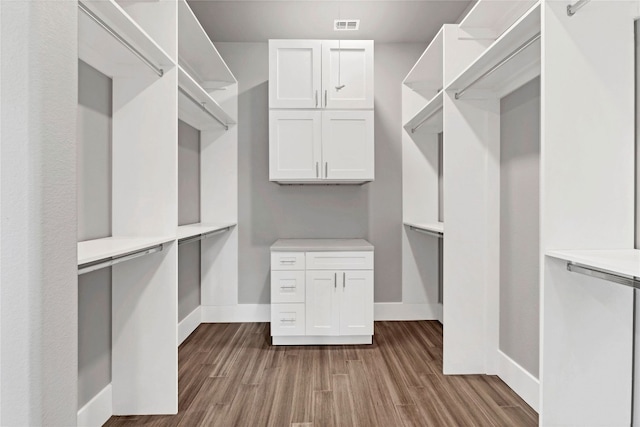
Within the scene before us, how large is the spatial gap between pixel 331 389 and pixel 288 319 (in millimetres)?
797

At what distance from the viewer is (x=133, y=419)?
196 centimetres

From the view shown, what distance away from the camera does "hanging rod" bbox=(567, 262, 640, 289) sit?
1091mm

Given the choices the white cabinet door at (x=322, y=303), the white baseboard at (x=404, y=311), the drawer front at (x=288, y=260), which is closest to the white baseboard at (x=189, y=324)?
the drawer front at (x=288, y=260)

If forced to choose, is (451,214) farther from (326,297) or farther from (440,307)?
(440,307)

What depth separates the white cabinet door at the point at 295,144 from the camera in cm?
310

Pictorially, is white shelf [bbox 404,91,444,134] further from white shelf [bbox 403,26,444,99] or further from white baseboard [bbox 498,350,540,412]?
white baseboard [bbox 498,350,540,412]

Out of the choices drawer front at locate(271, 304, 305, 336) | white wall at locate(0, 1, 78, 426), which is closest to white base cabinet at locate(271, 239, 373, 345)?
drawer front at locate(271, 304, 305, 336)

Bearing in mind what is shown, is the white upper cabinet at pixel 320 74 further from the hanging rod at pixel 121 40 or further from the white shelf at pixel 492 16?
the hanging rod at pixel 121 40

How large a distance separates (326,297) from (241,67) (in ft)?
7.55

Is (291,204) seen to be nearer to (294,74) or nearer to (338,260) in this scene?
(338,260)

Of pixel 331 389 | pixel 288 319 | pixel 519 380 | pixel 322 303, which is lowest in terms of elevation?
pixel 331 389

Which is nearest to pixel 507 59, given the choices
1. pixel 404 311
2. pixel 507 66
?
pixel 507 66

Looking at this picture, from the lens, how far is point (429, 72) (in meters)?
3.22

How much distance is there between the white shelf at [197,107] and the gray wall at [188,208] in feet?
0.32
